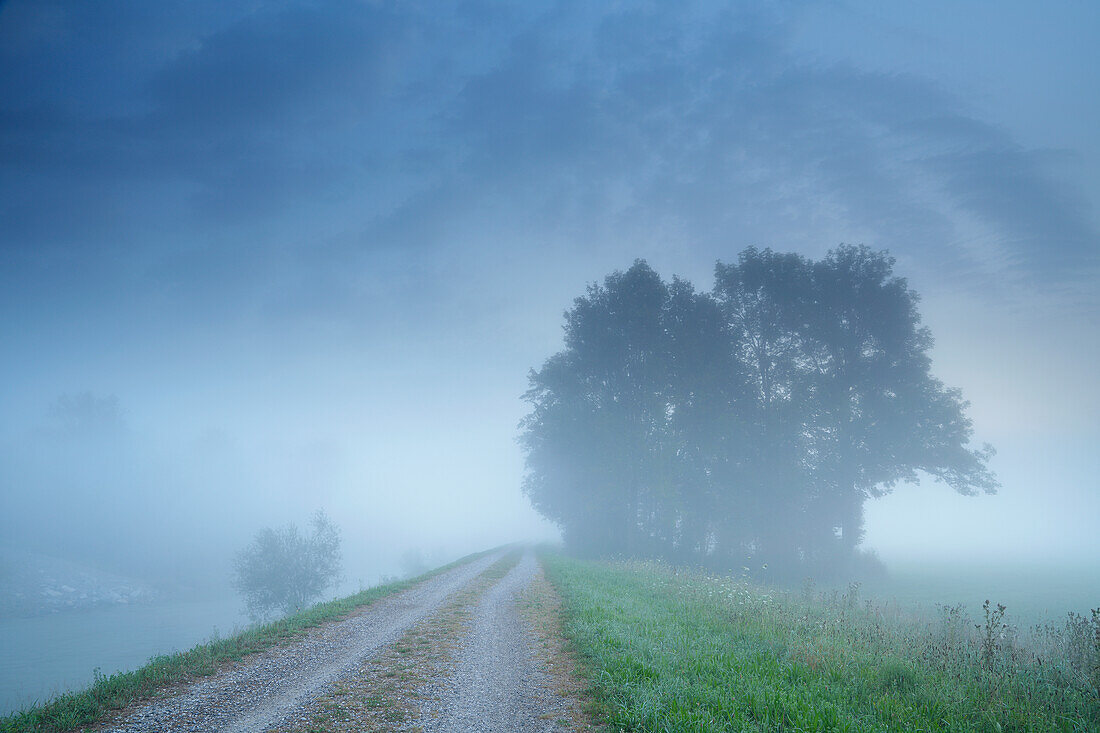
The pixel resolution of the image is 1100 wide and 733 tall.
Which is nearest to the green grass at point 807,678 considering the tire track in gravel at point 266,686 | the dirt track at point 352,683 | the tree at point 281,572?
the dirt track at point 352,683

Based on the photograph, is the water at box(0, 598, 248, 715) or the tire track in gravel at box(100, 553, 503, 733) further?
the water at box(0, 598, 248, 715)

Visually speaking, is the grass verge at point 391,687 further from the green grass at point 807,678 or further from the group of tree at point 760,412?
the group of tree at point 760,412

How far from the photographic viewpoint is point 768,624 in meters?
11.2

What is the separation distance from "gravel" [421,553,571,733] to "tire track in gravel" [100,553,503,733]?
244cm

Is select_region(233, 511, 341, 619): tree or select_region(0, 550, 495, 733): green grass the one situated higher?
select_region(0, 550, 495, 733): green grass

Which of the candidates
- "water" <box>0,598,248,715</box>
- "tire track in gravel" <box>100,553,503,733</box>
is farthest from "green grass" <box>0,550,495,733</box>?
"water" <box>0,598,248,715</box>

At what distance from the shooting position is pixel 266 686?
8469 mm

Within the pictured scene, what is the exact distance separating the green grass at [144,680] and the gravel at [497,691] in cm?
541

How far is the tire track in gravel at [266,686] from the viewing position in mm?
6914

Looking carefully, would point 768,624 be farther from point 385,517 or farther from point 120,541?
point 385,517

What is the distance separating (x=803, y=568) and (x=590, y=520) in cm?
1782

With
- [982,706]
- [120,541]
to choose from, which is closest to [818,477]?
[982,706]

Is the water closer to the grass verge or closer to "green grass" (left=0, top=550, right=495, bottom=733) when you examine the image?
"green grass" (left=0, top=550, right=495, bottom=733)

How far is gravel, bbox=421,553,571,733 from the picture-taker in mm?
6742
